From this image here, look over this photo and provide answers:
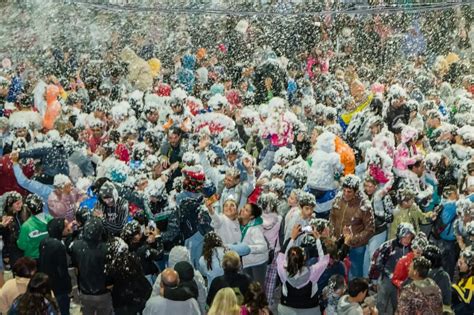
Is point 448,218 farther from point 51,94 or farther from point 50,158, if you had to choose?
point 51,94

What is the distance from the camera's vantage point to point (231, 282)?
20.7 feet

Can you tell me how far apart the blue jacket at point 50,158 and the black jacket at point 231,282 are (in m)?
2.93

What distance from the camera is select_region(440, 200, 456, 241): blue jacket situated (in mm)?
7863

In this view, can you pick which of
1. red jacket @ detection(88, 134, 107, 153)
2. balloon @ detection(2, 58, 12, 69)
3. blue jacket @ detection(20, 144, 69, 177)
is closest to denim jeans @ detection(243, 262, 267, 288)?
blue jacket @ detection(20, 144, 69, 177)

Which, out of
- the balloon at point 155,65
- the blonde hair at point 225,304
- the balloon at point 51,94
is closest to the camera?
the blonde hair at point 225,304

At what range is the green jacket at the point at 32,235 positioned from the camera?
24.0ft

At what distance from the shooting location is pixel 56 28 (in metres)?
19.1

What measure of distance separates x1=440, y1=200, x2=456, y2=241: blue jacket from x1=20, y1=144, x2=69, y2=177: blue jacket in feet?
12.6

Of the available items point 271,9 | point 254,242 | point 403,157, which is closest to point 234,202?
point 254,242

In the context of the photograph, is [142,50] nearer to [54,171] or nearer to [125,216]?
[54,171]

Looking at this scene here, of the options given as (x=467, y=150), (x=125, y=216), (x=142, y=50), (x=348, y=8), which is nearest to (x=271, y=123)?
(x=467, y=150)

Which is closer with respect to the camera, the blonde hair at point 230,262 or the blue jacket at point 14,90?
the blonde hair at point 230,262

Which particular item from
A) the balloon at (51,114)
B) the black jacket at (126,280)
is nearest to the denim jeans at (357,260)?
the black jacket at (126,280)

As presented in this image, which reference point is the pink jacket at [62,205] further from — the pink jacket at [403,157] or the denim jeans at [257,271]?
the pink jacket at [403,157]
